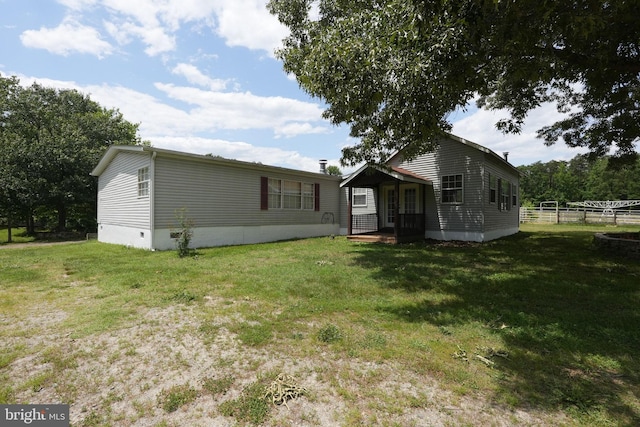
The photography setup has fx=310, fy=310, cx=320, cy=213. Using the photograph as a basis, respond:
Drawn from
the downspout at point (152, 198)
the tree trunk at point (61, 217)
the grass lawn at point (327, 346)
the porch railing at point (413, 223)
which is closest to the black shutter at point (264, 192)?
the downspout at point (152, 198)

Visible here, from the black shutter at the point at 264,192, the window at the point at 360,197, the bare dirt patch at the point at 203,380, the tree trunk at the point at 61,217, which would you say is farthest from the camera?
the tree trunk at the point at 61,217

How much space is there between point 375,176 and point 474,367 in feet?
33.4

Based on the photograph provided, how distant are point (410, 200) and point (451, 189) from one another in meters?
1.91

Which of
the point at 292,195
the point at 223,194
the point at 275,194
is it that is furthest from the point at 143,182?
the point at 292,195

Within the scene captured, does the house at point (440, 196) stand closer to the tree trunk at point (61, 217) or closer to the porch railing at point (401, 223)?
the porch railing at point (401, 223)

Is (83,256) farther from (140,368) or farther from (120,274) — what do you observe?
(140,368)

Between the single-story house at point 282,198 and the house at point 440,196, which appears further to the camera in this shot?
the house at point 440,196

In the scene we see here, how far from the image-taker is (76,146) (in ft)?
58.0

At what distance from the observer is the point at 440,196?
13.3m

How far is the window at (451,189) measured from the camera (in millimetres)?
12844

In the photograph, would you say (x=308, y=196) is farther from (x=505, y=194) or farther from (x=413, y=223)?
(x=505, y=194)

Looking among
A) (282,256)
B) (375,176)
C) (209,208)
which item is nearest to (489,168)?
(375,176)

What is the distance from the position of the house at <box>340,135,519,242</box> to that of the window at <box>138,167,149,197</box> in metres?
7.42

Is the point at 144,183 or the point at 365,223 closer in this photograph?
the point at 144,183
